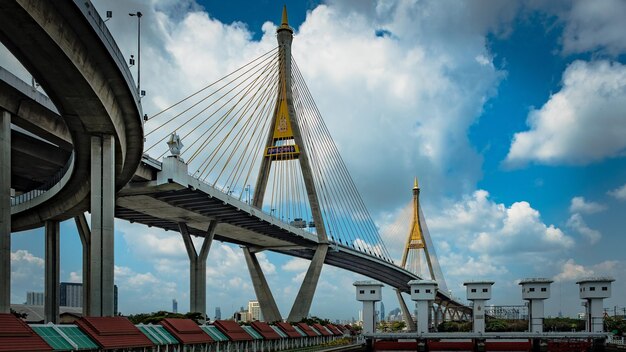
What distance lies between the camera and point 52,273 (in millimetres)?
60312

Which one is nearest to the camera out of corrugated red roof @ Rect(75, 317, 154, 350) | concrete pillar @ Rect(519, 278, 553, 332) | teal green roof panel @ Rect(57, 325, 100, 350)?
teal green roof panel @ Rect(57, 325, 100, 350)

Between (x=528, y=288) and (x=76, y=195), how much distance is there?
128 feet

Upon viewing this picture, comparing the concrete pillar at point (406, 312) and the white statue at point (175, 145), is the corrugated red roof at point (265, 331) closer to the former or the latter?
the white statue at point (175, 145)

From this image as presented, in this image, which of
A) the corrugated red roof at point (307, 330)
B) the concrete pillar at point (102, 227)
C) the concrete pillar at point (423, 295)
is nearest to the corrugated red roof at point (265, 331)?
the corrugated red roof at point (307, 330)

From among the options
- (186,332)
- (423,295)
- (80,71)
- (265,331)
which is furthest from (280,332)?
(80,71)

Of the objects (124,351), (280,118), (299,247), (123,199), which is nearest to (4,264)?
(124,351)

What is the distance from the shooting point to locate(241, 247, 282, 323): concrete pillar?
299 ft

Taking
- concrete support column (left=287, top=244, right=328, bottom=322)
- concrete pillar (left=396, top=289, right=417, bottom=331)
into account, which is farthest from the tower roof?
concrete pillar (left=396, top=289, right=417, bottom=331)

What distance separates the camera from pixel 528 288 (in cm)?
6425

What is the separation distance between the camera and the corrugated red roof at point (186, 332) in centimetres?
4050

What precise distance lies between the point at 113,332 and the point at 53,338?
13.6 ft

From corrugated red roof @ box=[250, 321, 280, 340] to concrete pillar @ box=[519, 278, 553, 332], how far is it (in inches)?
913

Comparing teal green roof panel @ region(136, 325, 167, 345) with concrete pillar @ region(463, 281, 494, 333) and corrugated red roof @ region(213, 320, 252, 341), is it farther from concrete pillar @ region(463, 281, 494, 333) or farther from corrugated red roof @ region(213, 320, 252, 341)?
concrete pillar @ region(463, 281, 494, 333)

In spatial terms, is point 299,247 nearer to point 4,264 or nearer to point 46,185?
point 46,185
